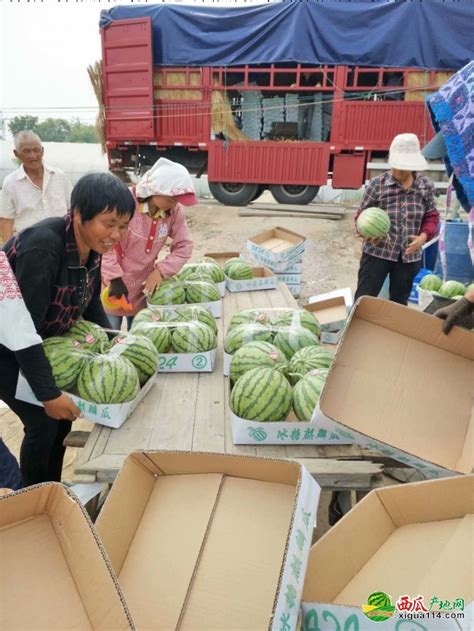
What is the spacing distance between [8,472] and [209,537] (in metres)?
1.30

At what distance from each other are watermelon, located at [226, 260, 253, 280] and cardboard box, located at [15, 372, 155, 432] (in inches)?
91.3

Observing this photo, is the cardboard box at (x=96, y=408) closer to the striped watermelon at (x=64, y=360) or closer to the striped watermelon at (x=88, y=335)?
the striped watermelon at (x=64, y=360)

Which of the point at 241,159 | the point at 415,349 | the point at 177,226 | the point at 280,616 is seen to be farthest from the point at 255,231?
the point at 280,616

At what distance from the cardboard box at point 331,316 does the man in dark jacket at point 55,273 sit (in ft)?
6.23

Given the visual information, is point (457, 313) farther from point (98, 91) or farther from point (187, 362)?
point (98, 91)

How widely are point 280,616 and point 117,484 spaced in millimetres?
667

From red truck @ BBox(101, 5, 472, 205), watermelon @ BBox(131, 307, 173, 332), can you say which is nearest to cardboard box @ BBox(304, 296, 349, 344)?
watermelon @ BBox(131, 307, 173, 332)

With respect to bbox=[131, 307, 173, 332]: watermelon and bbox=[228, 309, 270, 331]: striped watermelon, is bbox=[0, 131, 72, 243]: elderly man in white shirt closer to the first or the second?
bbox=[131, 307, 173, 332]: watermelon

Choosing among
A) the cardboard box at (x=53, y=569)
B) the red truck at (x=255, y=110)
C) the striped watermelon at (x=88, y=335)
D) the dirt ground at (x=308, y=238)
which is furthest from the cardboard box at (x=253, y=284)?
the red truck at (x=255, y=110)

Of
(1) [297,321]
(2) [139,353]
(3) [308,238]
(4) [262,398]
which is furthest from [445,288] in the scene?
(3) [308,238]

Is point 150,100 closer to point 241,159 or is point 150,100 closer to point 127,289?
point 241,159

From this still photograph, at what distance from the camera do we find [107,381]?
2199 millimetres

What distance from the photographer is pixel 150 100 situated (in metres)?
12.4

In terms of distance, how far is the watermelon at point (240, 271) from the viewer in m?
4.39
